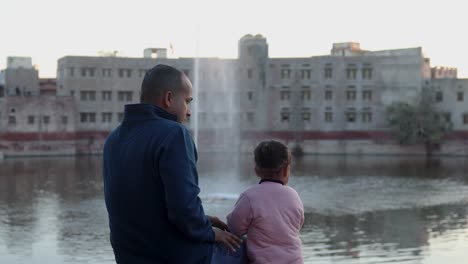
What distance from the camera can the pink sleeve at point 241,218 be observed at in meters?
3.64

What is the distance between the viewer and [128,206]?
331 centimetres

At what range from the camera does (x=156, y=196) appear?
3.25 metres

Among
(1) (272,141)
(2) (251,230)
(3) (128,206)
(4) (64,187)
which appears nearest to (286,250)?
(2) (251,230)

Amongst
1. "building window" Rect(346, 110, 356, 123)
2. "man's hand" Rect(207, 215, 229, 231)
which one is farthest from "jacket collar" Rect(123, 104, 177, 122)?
"building window" Rect(346, 110, 356, 123)

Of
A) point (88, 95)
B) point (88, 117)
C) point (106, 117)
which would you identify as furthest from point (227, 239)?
point (88, 95)

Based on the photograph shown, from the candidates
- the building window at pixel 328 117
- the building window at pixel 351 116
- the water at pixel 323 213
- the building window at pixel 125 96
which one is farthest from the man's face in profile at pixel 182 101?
the building window at pixel 351 116

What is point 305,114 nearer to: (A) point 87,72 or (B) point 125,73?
(B) point 125,73

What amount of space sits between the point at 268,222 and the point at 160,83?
923 mm

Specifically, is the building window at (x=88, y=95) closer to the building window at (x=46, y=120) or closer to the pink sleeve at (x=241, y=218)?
the building window at (x=46, y=120)

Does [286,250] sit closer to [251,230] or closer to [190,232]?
[251,230]

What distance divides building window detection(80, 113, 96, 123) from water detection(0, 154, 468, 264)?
18.9m

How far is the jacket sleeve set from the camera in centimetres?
313

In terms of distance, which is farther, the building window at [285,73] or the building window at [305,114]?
the building window at [285,73]

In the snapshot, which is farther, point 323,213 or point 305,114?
point 305,114
